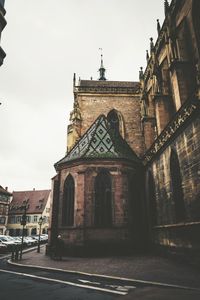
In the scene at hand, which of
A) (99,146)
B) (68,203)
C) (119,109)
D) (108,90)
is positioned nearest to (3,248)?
(68,203)

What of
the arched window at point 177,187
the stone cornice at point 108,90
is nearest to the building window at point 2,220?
the stone cornice at point 108,90

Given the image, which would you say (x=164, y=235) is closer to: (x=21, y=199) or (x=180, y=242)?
(x=180, y=242)

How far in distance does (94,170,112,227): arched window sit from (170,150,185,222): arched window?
4.93 m

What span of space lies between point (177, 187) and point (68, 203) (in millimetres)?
7655

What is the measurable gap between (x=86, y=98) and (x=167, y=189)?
1635 centimetres

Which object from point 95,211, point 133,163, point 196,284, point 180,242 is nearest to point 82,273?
point 196,284

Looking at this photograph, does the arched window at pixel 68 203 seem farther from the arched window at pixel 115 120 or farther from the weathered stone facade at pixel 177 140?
the arched window at pixel 115 120

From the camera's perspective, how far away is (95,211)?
1524 cm

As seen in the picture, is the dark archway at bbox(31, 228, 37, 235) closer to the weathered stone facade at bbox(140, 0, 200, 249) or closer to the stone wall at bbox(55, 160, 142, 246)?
the stone wall at bbox(55, 160, 142, 246)

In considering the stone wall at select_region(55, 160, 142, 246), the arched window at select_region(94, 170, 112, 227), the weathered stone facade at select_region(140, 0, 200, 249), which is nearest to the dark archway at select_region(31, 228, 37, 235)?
the stone wall at select_region(55, 160, 142, 246)

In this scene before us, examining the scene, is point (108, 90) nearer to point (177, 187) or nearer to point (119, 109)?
point (119, 109)

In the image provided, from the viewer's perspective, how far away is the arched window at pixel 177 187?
37.1 feet

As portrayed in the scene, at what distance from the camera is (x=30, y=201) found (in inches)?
2119

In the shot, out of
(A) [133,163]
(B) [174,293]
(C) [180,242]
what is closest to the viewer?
(B) [174,293]
